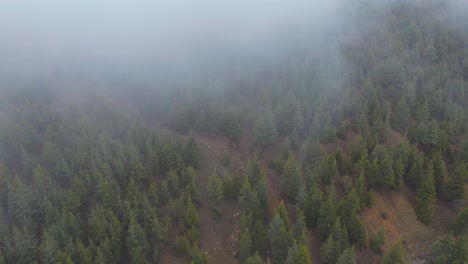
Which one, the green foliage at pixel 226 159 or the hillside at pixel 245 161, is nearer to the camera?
the hillside at pixel 245 161

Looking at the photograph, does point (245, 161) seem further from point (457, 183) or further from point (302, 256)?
point (457, 183)

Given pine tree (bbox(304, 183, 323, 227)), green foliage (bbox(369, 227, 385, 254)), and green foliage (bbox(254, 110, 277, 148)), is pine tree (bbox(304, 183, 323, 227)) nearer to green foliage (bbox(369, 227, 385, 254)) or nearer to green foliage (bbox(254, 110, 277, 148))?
green foliage (bbox(369, 227, 385, 254))

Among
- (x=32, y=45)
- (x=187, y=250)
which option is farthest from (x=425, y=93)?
(x=32, y=45)

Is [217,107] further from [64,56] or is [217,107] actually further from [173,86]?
[64,56]

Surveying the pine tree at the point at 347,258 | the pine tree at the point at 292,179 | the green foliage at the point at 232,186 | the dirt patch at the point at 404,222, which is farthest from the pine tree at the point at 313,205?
the green foliage at the point at 232,186

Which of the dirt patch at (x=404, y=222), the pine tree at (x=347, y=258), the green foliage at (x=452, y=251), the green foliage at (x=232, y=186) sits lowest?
the dirt patch at (x=404, y=222)

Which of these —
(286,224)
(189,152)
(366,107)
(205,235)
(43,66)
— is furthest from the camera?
(43,66)

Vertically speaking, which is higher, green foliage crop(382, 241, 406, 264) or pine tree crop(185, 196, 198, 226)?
pine tree crop(185, 196, 198, 226)

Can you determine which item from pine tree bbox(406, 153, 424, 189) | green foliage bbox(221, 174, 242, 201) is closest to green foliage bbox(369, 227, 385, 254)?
pine tree bbox(406, 153, 424, 189)

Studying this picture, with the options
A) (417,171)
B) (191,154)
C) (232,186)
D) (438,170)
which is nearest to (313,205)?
(232,186)

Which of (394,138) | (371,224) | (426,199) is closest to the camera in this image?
(371,224)

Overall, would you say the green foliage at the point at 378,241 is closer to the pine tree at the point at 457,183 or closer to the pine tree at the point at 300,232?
the pine tree at the point at 300,232
